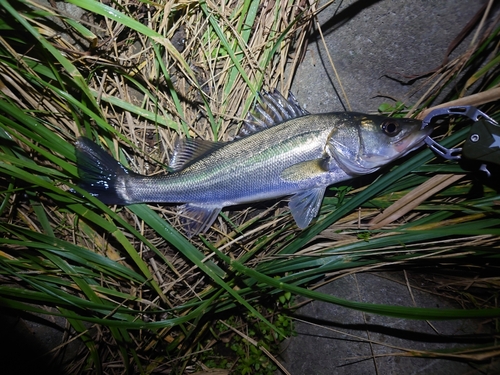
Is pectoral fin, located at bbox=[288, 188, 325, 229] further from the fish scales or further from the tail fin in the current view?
the tail fin

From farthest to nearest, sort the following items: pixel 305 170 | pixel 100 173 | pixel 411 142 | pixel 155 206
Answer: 1. pixel 155 206
2. pixel 100 173
3. pixel 305 170
4. pixel 411 142

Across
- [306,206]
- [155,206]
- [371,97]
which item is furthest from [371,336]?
Answer: [155,206]

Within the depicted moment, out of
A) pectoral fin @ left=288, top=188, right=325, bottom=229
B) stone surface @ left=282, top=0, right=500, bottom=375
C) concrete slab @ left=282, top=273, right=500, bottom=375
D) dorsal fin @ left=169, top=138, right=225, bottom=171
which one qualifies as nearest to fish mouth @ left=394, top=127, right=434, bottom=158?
stone surface @ left=282, top=0, right=500, bottom=375

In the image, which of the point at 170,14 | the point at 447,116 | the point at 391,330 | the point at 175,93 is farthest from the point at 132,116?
the point at 391,330

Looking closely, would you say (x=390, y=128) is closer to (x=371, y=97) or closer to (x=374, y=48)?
(x=371, y=97)

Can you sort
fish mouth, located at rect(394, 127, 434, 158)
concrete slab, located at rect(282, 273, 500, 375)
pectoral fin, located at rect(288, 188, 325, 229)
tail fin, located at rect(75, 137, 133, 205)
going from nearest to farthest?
1. fish mouth, located at rect(394, 127, 434, 158)
2. concrete slab, located at rect(282, 273, 500, 375)
3. pectoral fin, located at rect(288, 188, 325, 229)
4. tail fin, located at rect(75, 137, 133, 205)

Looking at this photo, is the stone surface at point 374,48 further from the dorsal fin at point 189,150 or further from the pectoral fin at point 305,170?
the dorsal fin at point 189,150

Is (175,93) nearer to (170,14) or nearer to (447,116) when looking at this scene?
(170,14)
